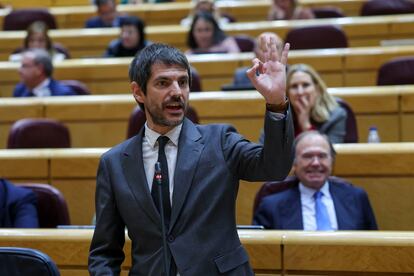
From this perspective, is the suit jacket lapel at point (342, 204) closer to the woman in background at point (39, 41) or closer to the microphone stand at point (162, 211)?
the microphone stand at point (162, 211)

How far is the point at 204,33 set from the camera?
4.15 m

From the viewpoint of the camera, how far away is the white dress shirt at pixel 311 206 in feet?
7.61

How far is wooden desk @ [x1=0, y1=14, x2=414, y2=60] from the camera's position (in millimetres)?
4324

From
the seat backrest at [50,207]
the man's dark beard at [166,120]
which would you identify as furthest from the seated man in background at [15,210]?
the man's dark beard at [166,120]

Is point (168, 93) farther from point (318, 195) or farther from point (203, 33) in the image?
Result: point (203, 33)

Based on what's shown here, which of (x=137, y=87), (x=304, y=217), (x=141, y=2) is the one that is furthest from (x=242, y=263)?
(x=141, y=2)

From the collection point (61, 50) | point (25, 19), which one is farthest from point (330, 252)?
point (25, 19)

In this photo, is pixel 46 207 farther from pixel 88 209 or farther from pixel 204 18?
pixel 204 18

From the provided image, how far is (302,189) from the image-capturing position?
2.40 m

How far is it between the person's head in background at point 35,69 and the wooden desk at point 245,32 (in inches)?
39.4

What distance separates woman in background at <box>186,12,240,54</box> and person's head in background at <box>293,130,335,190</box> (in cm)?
174

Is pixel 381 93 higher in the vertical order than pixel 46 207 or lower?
higher

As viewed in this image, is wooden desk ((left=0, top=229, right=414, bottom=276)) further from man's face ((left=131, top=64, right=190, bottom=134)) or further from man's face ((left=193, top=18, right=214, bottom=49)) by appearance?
man's face ((left=193, top=18, right=214, bottom=49))

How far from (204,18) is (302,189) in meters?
1.91
